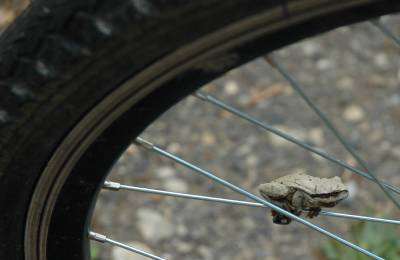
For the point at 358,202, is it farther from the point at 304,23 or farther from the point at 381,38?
the point at 304,23

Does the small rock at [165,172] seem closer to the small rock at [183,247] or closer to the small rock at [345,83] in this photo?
the small rock at [183,247]

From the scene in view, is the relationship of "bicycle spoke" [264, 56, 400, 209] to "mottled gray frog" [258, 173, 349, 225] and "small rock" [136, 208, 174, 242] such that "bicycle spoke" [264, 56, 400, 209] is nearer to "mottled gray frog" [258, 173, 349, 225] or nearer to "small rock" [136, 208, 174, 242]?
"mottled gray frog" [258, 173, 349, 225]

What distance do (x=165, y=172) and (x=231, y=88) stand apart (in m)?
0.31

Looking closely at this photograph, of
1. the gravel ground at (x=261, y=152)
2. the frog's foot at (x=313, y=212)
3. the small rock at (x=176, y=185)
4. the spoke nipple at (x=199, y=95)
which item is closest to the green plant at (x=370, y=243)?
the gravel ground at (x=261, y=152)

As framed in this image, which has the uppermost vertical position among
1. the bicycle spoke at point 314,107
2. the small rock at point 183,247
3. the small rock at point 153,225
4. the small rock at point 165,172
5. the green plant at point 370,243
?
the small rock at point 165,172

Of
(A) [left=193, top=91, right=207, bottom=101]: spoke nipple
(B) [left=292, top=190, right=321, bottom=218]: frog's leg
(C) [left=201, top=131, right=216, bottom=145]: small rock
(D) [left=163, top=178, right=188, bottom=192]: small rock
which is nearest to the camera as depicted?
(A) [left=193, top=91, right=207, bottom=101]: spoke nipple

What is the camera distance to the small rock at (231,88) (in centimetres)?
195

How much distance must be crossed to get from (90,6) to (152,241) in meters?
0.98

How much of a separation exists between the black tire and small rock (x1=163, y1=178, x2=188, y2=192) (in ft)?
2.81

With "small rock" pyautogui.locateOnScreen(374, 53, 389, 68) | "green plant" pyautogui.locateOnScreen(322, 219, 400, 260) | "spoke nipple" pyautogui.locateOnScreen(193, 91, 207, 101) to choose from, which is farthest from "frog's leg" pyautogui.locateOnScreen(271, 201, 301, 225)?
"small rock" pyautogui.locateOnScreen(374, 53, 389, 68)

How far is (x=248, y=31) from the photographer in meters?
0.73

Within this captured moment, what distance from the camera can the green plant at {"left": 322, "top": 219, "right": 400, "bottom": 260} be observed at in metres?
1.56

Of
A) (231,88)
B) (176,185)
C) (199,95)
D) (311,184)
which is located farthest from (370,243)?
(199,95)

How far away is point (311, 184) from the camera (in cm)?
95
